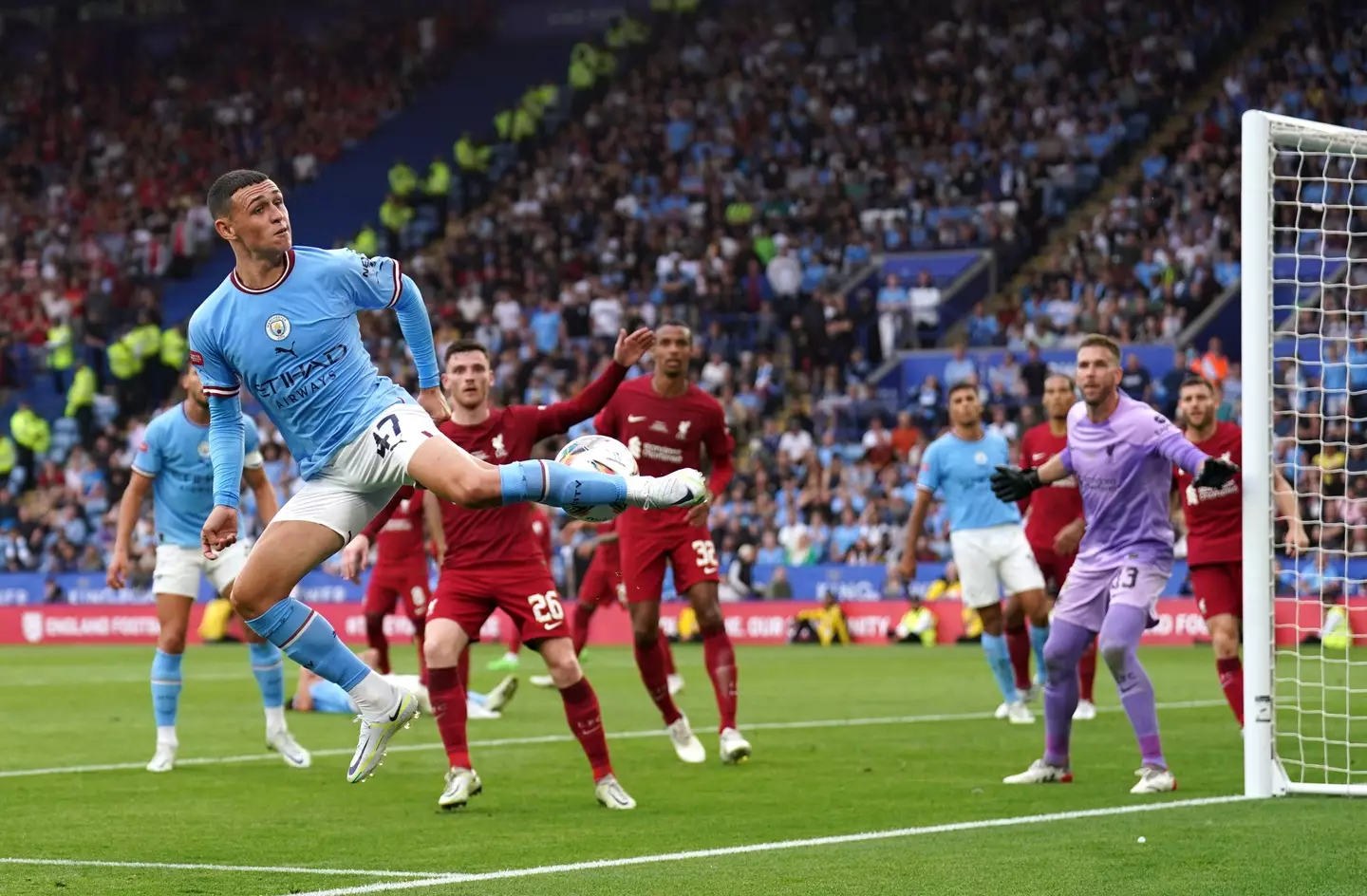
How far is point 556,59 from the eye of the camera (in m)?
46.0

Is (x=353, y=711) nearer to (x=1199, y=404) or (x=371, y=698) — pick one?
(x=1199, y=404)

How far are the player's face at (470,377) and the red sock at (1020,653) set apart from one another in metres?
6.92

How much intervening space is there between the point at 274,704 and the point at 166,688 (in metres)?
0.76

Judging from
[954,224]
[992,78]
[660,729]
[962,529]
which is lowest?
[660,729]

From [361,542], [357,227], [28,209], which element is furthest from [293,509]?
[28,209]

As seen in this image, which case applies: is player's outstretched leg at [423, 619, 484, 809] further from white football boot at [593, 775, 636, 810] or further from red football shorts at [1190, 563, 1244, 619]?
red football shorts at [1190, 563, 1244, 619]

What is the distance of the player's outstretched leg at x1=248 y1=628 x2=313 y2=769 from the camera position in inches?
519

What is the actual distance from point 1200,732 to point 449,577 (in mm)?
6366

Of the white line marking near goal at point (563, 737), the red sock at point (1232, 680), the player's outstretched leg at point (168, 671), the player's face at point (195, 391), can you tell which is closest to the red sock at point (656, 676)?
the white line marking near goal at point (563, 737)

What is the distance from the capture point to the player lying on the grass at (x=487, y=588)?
10.7 meters

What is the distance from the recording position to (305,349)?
845 cm

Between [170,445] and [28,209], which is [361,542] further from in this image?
[28,209]

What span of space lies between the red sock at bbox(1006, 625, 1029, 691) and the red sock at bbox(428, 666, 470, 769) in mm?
6762

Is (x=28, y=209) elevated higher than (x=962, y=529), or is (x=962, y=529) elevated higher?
(x=28, y=209)
